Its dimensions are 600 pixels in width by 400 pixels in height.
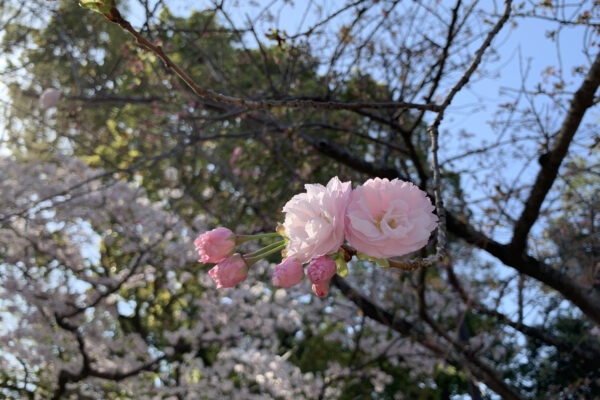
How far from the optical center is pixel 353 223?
2.39 ft

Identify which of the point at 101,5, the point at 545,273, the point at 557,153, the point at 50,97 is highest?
the point at 50,97

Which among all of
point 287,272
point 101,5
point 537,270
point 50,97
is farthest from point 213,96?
point 50,97

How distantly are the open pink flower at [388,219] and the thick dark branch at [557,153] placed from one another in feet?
5.71

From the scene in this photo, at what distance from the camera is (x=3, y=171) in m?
5.45

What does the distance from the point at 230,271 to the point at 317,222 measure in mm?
243

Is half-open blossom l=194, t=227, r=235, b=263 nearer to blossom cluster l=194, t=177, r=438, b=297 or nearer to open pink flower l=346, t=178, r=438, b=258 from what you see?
blossom cluster l=194, t=177, r=438, b=297

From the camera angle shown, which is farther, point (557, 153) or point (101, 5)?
point (557, 153)

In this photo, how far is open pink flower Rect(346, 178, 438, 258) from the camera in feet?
2.40

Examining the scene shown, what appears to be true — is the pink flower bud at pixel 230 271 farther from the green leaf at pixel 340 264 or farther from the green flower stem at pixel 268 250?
the green leaf at pixel 340 264

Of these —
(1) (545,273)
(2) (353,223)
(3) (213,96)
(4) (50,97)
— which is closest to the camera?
(2) (353,223)

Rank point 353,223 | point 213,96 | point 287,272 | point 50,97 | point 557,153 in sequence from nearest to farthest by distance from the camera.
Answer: point 353,223, point 287,272, point 213,96, point 557,153, point 50,97

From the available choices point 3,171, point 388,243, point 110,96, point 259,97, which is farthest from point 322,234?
point 3,171

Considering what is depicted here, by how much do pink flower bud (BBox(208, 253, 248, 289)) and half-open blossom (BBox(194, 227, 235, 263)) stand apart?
0.05 feet

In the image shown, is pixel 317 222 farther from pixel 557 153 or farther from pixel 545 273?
pixel 545 273
